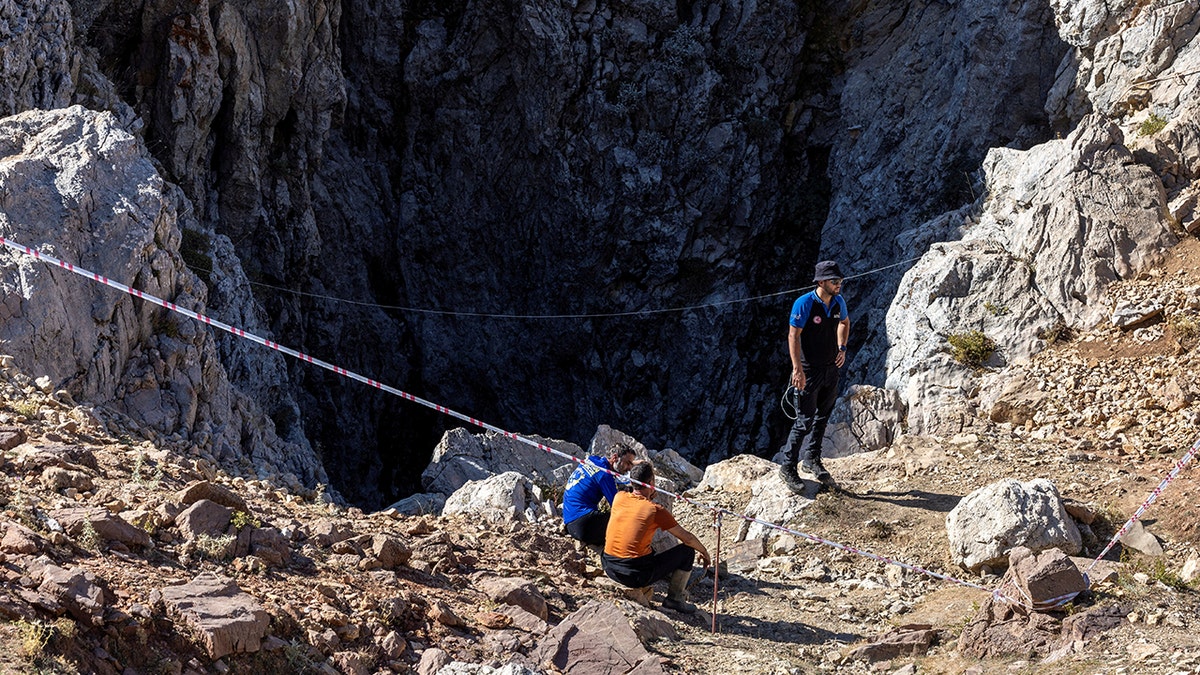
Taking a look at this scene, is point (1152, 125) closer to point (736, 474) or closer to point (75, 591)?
point (736, 474)

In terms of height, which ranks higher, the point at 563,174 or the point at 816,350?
the point at 563,174

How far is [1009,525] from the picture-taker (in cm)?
712

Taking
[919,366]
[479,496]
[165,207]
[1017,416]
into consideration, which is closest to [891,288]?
[919,366]

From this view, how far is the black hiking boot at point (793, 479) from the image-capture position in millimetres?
8711

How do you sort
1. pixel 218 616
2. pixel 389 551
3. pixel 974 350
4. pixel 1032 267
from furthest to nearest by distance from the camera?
pixel 1032 267 < pixel 974 350 < pixel 389 551 < pixel 218 616

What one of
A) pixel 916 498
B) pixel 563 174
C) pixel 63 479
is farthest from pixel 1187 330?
pixel 563 174

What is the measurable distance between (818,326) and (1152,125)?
629 cm

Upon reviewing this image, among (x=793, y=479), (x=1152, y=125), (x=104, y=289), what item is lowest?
(x=793, y=479)

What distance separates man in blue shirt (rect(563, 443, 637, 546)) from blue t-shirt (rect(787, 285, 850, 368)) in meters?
1.76

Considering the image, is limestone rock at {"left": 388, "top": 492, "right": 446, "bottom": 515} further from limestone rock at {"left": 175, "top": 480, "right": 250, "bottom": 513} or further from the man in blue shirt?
limestone rock at {"left": 175, "top": 480, "right": 250, "bottom": 513}

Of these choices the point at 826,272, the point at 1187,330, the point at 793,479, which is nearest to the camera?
the point at 826,272

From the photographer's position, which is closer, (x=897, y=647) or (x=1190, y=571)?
(x=897, y=647)

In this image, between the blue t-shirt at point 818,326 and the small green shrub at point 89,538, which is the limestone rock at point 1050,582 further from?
the small green shrub at point 89,538

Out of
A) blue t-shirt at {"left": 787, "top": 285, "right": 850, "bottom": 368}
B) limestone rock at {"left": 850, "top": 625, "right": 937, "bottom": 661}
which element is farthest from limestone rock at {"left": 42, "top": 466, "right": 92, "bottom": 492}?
blue t-shirt at {"left": 787, "top": 285, "right": 850, "bottom": 368}
